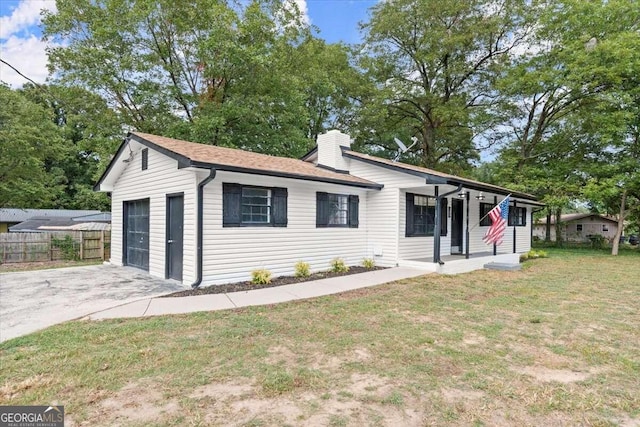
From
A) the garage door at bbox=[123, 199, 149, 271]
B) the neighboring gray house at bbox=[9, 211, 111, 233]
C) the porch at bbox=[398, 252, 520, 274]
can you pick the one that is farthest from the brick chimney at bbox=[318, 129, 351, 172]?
the neighboring gray house at bbox=[9, 211, 111, 233]

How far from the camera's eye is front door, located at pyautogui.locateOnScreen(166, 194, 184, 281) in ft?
25.2

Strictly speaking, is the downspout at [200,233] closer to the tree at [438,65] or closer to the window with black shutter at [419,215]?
the window with black shutter at [419,215]

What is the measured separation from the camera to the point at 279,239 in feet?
28.1

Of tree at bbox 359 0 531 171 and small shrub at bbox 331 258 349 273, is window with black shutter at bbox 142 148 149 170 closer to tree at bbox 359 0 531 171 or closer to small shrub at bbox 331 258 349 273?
small shrub at bbox 331 258 349 273

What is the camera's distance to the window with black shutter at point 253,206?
7.59 metres

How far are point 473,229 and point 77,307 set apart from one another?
1310 cm

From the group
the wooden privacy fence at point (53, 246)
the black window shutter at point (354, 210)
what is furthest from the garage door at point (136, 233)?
the black window shutter at point (354, 210)

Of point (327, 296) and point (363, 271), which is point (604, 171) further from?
point (327, 296)

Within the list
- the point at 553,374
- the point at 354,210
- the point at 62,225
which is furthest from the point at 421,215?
the point at 62,225

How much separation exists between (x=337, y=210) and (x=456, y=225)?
575cm

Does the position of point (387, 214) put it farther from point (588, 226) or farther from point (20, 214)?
point (588, 226)

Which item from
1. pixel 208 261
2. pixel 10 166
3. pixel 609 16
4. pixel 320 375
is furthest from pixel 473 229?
pixel 10 166

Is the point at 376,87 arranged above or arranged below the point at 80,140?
above

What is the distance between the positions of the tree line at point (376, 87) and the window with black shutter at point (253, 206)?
28.7ft
